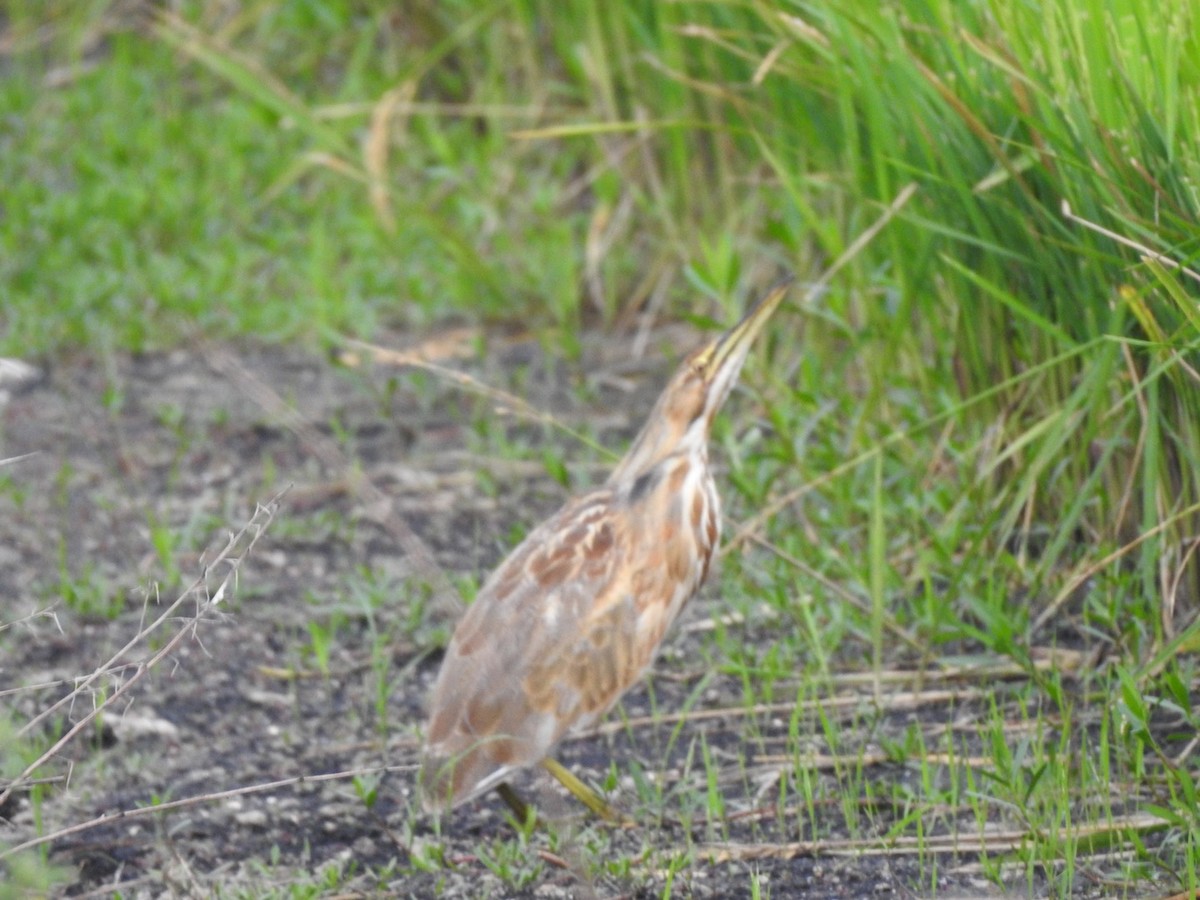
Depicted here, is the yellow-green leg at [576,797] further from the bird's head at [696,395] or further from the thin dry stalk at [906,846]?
the bird's head at [696,395]

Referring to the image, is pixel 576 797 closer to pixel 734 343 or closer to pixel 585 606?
pixel 585 606

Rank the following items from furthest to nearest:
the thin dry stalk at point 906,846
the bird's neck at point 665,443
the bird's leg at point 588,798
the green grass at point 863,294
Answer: the bird's neck at point 665,443, the bird's leg at point 588,798, the green grass at point 863,294, the thin dry stalk at point 906,846

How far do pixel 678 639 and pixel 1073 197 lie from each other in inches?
53.2

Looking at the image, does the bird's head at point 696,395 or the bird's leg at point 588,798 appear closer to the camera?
the bird's leg at point 588,798

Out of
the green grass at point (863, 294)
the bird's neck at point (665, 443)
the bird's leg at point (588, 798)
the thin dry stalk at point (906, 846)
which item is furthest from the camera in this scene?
the bird's neck at point (665, 443)

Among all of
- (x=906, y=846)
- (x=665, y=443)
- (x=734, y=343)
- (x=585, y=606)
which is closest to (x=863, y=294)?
(x=734, y=343)

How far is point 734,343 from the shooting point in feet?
11.1

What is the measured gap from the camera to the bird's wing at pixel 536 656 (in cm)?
303

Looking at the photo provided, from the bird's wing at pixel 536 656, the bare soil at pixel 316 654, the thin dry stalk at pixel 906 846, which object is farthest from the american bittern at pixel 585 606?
the thin dry stalk at pixel 906 846

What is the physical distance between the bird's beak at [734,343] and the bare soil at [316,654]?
2.09ft

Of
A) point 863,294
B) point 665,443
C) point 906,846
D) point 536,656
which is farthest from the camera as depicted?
point 863,294

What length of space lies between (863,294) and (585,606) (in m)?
1.08

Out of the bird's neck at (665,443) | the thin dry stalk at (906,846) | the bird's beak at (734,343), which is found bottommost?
the thin dry stalk at (906,846)

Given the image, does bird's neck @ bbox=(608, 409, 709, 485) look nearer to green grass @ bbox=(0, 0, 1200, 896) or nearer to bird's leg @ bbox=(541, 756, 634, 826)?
green grass @ bbox=(0, 0, 1200, 896)
